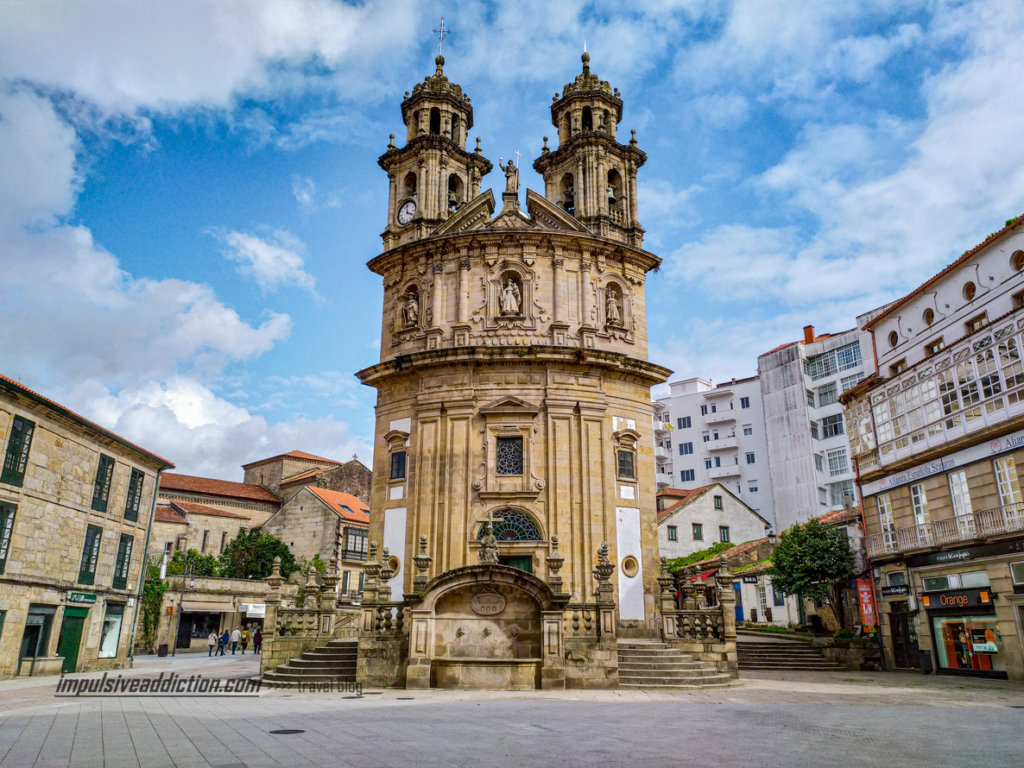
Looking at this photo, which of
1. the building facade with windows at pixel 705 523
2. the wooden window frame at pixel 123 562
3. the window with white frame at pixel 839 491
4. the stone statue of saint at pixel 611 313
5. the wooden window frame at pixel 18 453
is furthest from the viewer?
the window with white frame at pixel 839 491

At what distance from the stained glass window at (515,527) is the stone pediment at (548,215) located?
1125cm

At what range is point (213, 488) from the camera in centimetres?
6244

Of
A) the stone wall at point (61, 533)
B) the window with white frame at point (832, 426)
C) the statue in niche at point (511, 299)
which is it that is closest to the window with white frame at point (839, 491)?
the window with white frame at point (832, 426)

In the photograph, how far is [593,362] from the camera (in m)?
27.0

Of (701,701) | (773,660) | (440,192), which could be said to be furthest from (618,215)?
(701,701)

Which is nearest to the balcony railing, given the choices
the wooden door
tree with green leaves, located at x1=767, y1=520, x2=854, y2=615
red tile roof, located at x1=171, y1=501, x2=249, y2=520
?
tree with green leaves, located at x1=767, y1=520, x2=854, y2=615

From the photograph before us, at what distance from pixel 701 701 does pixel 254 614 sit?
38.5 metres

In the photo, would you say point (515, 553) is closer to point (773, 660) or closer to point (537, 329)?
point (537, 329)

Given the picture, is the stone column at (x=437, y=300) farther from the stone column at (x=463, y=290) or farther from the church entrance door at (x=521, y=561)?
the church entrance door at (x=521, y=561)

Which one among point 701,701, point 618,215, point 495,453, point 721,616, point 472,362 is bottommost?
point 701,701

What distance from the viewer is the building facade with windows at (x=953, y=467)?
22125mm

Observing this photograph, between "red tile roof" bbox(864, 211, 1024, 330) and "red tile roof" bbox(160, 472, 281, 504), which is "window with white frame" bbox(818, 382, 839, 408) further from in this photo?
"red tile roof" bbox(160, 472, 281, 504)

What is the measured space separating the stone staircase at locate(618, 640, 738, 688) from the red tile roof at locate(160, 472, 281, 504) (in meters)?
47.7

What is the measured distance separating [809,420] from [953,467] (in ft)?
109
